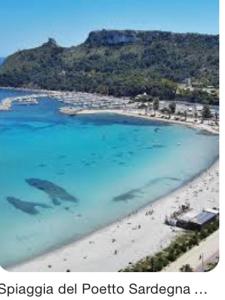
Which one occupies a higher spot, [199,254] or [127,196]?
[199,254]

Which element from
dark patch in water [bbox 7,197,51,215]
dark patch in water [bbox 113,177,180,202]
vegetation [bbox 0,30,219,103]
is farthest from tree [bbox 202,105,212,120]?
dark patch in water [bbox 7,197,51,215]

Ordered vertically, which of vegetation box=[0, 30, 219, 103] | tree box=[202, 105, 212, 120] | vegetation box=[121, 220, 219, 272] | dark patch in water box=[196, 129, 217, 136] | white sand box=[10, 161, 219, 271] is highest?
vegetation box=[0, 30, 219, 103]

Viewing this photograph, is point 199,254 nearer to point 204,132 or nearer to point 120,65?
point 204,132

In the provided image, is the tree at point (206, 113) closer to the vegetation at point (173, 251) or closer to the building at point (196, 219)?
the building at point (196, 219)

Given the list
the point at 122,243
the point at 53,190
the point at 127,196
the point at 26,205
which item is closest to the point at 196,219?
the point at 122,243

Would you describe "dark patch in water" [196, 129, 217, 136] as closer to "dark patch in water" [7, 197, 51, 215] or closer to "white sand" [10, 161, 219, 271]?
"white sand" [10, 161, 219, 271]

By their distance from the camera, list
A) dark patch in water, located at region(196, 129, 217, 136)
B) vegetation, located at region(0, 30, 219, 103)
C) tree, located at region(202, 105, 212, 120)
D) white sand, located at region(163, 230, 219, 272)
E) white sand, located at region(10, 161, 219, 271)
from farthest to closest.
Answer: vegetation, located at region(0, 30, 219, 103)
tree, located at region(202, 105, 212, 120)
dark patch in water, located at region(196, 129, 217, 136)
white sand, located at region(10, 161, 219, 271)
white sand, located at region(163, 230, 219, 272)
